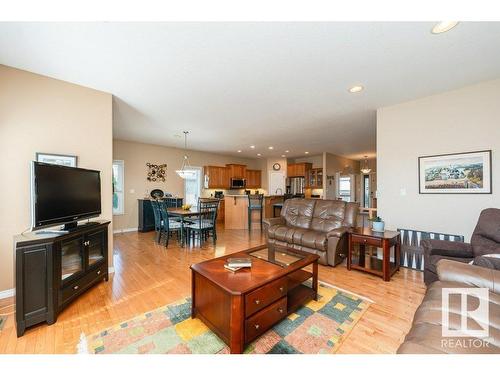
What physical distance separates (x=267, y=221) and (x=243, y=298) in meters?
2.65

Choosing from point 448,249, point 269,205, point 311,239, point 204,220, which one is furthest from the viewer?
point 269,205

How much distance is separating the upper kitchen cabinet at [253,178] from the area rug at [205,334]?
7.12 meters

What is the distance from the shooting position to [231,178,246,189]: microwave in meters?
8.37

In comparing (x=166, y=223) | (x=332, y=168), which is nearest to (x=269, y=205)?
(x=332, y=168)

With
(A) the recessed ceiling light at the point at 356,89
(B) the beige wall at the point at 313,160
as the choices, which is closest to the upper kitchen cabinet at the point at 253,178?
(B) the beige wall at the point at 313,160

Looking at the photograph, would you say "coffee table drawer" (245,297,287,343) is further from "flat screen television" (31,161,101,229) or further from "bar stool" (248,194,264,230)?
"bar stool" (248,194,264,230)

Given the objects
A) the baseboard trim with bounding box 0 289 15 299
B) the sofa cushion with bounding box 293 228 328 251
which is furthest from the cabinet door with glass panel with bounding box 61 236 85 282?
the sofa cushion with bounding box 293 228 328 251

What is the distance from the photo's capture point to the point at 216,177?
7941 mm

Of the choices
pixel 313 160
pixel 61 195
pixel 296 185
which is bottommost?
pixel 61 195

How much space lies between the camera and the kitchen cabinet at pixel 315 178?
26.9ft

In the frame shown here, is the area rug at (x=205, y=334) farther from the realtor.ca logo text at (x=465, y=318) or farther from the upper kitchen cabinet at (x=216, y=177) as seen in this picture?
the upper kitchen cabinet at (x=216, y=177)

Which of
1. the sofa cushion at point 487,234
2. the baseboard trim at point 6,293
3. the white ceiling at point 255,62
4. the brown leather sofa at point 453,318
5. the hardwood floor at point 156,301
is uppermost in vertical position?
the white ceiling at point 255,62

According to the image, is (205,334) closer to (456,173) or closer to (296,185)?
(456,173)

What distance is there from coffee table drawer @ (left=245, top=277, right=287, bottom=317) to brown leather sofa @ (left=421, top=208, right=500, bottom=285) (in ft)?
5.79
